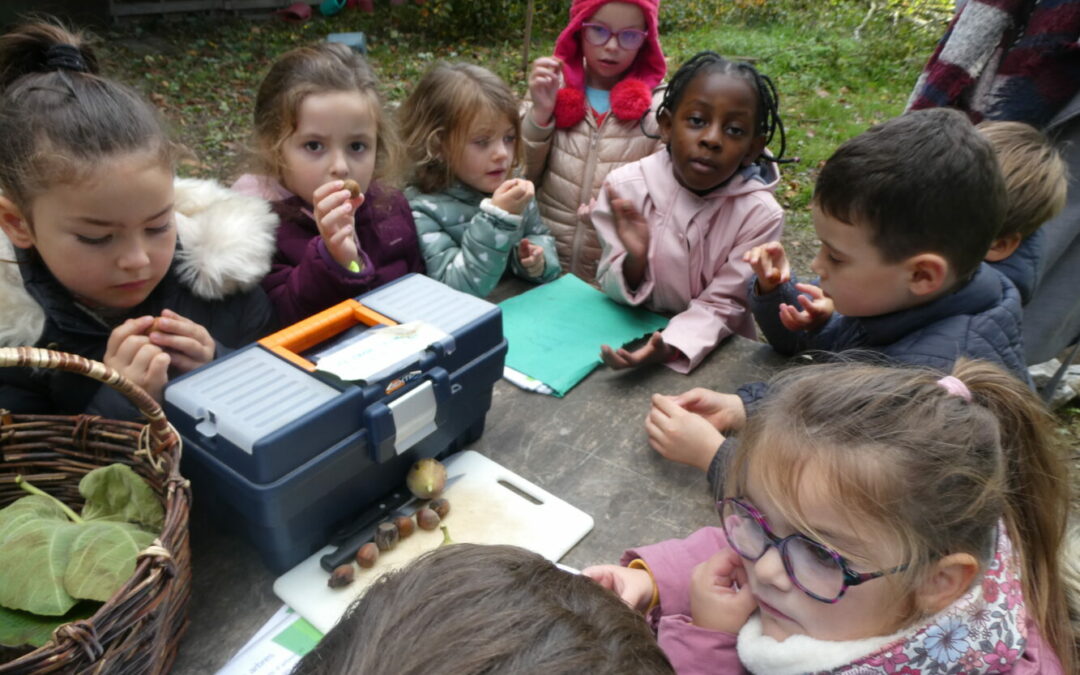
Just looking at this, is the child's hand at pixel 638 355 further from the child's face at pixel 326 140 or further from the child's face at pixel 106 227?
the child's face at pixel 106 227

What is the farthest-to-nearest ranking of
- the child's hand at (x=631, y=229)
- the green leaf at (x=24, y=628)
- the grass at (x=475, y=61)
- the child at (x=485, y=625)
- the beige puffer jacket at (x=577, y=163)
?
the grass at (x=475, y=61)
the beige puffer jacket at (x=577, y=163)
the child's hand at (x=631, y=229)
the green leaf at (x=24, y=628)
the child at (x=485, y=625)

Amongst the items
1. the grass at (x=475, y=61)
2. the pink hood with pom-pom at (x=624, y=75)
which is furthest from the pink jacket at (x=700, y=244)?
the grass at (x=475, y=61)

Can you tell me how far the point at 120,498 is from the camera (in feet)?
3.38

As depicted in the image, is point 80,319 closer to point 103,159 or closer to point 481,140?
point 103,159

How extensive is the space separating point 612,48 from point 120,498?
207cm

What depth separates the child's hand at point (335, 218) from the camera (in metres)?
1.53

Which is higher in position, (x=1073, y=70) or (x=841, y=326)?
(x=1073, y=70)

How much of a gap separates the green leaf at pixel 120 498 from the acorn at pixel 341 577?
0.85ft

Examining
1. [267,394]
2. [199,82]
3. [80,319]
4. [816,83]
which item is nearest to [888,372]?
[267,394]

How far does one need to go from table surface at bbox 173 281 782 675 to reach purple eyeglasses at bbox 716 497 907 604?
341mm

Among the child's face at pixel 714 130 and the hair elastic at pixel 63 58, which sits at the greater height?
the hair elastic at pixel 63 58

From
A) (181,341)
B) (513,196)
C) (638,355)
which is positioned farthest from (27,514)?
(513,196)

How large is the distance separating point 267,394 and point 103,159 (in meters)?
0.51

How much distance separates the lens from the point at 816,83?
7.39 meters
